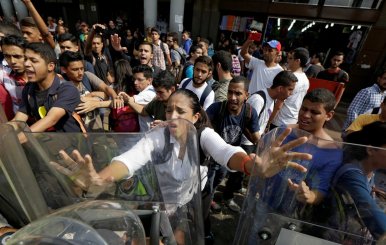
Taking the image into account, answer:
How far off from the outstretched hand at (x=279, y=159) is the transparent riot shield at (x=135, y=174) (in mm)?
240

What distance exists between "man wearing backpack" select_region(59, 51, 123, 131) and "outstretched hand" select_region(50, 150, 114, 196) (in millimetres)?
1141

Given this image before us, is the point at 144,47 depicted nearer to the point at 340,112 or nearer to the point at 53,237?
the point at 53,237

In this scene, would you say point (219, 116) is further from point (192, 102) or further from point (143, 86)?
point (143, 86)

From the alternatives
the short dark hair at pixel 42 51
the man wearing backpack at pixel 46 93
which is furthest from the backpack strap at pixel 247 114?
the short dark hair at pixel 42 51

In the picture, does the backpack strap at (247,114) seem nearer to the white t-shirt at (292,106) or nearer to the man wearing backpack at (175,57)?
the white t-shirt at (292,106)

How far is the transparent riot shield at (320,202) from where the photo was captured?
74 cm

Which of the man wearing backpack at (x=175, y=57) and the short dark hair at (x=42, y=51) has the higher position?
the short dark hair at (x=42, y=51)

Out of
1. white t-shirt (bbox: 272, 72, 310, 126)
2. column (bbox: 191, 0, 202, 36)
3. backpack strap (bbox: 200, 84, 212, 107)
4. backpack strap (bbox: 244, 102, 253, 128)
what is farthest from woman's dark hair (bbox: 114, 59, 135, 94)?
column (bbox: 191, 0, 202, 36)

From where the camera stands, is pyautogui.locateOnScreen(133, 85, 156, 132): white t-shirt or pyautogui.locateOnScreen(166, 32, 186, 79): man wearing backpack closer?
pyautogui.locateOnScreen(133, 85, 156, 132): white t-shirt

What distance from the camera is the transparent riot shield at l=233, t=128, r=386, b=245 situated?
2.43 feet

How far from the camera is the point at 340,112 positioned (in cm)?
612

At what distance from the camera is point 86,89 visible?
2539mm

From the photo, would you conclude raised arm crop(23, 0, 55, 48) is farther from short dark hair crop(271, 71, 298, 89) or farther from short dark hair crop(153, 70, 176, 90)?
short dark hair crop(271, 71, 298, 89)

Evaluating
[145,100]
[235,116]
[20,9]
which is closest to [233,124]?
[235,116]
